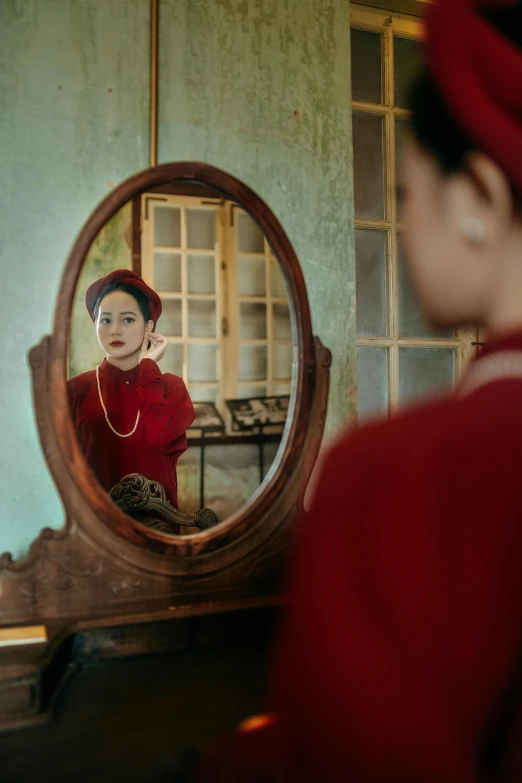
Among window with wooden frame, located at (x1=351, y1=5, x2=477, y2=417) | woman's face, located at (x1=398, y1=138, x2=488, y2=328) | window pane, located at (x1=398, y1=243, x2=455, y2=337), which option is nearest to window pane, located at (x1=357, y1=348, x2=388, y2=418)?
window with wooden frame, located at (x1=351, y1=5, x2=477, y2=417)

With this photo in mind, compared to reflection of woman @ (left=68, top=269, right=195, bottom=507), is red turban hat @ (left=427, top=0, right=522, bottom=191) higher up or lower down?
higher up

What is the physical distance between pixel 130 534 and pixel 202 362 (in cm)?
34

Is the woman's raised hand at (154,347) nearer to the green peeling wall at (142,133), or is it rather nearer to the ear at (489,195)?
the green peeling wall at (142,133)

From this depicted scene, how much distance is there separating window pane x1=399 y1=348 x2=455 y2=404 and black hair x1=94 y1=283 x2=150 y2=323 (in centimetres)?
82

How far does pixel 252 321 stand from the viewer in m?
1.08

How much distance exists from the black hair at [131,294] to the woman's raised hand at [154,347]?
0.03m

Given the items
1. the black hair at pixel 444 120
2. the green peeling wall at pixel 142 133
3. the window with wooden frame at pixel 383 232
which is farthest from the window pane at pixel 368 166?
the black hair at pixel 444 120

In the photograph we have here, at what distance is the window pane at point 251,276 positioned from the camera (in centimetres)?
108

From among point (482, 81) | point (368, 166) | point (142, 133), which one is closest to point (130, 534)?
point (142, 133)

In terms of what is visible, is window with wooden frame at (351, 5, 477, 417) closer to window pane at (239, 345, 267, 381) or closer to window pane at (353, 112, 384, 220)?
window pane at (353, 112, 384, 220)

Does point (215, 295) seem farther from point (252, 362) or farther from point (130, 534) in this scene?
point (130, 534)

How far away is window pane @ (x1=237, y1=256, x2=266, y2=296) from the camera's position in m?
1.08

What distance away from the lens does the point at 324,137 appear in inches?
46.7

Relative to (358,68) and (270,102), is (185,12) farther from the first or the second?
(358,68)
